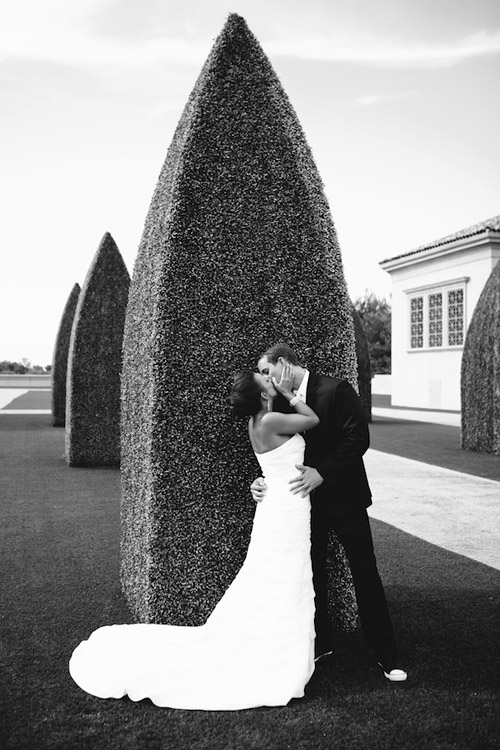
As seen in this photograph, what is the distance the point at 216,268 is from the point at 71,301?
620 inches

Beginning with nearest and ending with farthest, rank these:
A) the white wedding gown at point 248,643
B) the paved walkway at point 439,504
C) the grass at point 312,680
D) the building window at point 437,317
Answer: the grass at point 312,680, the white wedding gown at point 248,643, the paved walkway at point 439,504, the building window at point 437,317

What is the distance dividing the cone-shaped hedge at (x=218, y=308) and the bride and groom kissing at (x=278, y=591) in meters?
0.52

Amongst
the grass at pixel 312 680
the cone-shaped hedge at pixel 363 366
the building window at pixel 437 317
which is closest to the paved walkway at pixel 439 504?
the grass at pixel 312 680

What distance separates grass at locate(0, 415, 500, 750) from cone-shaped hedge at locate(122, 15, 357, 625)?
2.05 feet

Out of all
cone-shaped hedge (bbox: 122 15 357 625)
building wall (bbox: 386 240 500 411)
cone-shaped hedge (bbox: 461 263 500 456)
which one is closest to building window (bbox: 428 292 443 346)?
building wall (bbox: 386 240 500 411)

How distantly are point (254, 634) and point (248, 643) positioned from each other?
0.06 meters

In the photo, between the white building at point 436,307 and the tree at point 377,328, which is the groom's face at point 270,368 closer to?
the white building at point 436,307

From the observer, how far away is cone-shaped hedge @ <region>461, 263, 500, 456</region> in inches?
584

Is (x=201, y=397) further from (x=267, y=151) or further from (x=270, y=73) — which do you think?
(x=270, y=73)

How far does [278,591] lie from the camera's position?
3832 mm

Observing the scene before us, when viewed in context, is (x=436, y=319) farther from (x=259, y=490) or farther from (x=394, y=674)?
(x=394, y=674)

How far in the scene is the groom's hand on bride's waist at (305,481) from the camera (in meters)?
3.95

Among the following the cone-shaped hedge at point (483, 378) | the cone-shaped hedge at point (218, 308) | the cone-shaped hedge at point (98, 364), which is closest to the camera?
the cone-shaped hedge at point (218, 308)

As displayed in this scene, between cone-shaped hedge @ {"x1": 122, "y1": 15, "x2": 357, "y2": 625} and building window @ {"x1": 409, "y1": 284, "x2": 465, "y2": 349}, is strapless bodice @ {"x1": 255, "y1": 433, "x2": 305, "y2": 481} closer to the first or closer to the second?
cone-shaped hedge @ {"x1": 122, "y1": 15, "x2": 357, "y2": 625}
